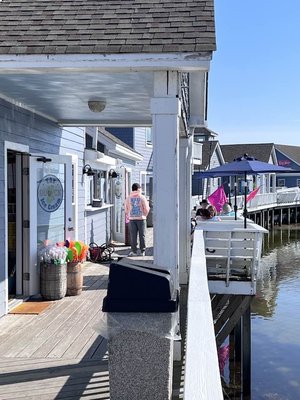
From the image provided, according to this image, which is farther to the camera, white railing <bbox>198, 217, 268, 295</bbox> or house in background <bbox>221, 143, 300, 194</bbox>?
house in background <bbox>221, 143, 300, 194</bbox>

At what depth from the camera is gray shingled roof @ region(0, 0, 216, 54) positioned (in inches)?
176

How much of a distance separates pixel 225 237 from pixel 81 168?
14.1 ft

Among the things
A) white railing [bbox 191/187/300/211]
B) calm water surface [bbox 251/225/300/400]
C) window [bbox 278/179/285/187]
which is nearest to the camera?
calm water surface [bbox 251/225/300/400]

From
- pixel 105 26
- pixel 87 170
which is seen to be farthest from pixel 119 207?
pixel 105 26

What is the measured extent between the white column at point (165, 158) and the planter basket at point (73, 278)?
3028 mm

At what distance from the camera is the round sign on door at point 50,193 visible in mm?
7449

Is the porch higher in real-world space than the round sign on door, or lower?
lower

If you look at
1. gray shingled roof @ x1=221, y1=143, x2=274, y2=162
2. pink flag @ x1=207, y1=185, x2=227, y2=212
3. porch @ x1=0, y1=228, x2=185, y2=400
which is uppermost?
gray shingled roof @ x1=221, y1=143, x2=274, y2=162

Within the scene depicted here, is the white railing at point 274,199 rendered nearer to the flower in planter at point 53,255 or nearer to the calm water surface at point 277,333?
the calm water surface at point 277,333

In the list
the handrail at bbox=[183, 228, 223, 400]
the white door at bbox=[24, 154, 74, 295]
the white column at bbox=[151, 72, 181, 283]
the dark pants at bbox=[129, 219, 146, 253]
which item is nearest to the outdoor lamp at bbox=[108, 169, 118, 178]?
the dark pants at bbox=[129, 219, 146, 253]

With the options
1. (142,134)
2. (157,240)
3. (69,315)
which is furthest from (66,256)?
(142,134)

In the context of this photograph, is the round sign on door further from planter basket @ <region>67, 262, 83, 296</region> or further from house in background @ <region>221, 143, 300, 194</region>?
house in background @ <region>221, 143, 300, 194</region>

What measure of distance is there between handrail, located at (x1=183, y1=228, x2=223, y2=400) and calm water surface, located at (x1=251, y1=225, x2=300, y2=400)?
5924mm

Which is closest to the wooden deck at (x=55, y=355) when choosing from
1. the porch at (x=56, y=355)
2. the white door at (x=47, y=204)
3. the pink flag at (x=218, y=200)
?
the porch at (x=56, y=355)
